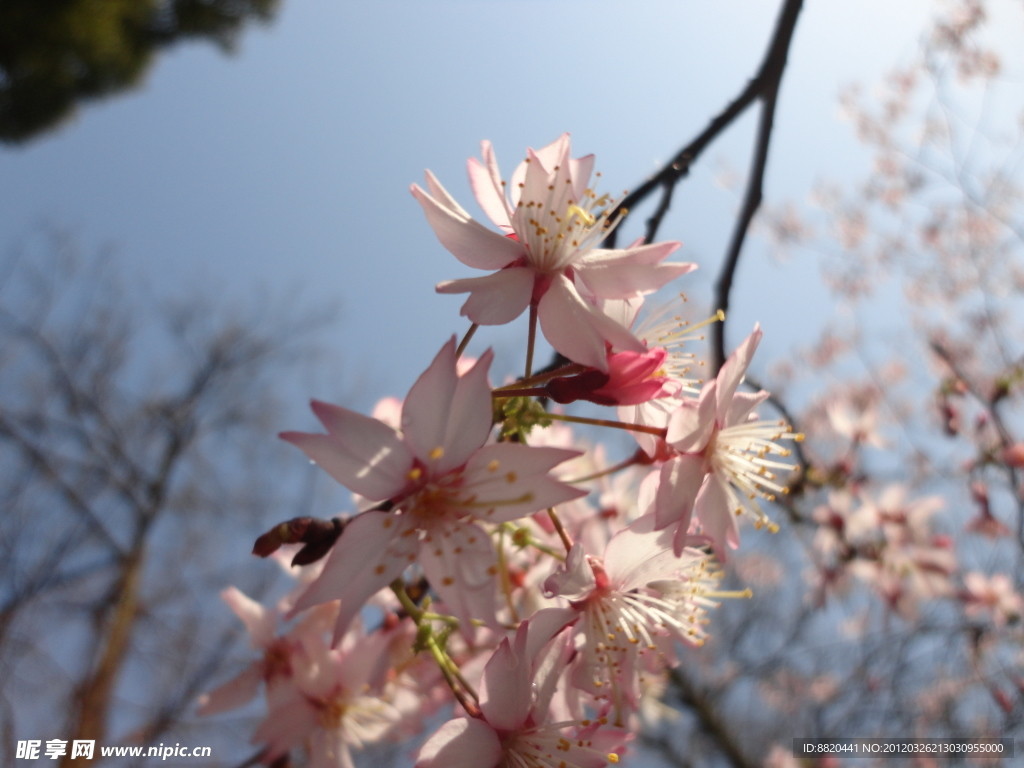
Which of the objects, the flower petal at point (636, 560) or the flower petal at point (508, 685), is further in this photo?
the flower petal at point (636, 560)

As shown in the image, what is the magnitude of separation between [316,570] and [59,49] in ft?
44.2

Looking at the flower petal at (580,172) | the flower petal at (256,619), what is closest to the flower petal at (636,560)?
the flower petal at (580,172)

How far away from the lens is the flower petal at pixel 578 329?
93 cm

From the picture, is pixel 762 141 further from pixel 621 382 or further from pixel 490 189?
pixel 621 382

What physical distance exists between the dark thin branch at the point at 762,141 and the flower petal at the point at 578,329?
0.86 meters

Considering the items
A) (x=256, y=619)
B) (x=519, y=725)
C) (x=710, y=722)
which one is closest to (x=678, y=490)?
(x=519, y=725)

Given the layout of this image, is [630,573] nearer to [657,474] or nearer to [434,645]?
[657,474]

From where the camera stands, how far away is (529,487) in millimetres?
873

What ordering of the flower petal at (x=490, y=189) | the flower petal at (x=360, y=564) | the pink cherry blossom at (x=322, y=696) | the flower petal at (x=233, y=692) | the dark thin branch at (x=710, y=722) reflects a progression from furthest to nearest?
the dark thin branch at (x=710, y=722), the flower petal at (x=233, y=692), the pink cherry blossom at (x=322, y=696), the flower petal at (x=490, y=189), the flower petal at (x=360, y=564)

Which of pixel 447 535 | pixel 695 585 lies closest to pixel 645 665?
pixel 695 585

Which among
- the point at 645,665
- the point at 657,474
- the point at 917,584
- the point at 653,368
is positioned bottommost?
the point at 917,584

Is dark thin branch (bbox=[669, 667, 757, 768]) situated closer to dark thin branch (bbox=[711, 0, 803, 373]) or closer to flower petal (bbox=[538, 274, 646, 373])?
dark thin branch (bbox=[711, 0, 803, 373])

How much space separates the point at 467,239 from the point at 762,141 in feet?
3.91

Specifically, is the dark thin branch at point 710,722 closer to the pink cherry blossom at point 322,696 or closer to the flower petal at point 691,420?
the pink cherry blossom at point 322,696
